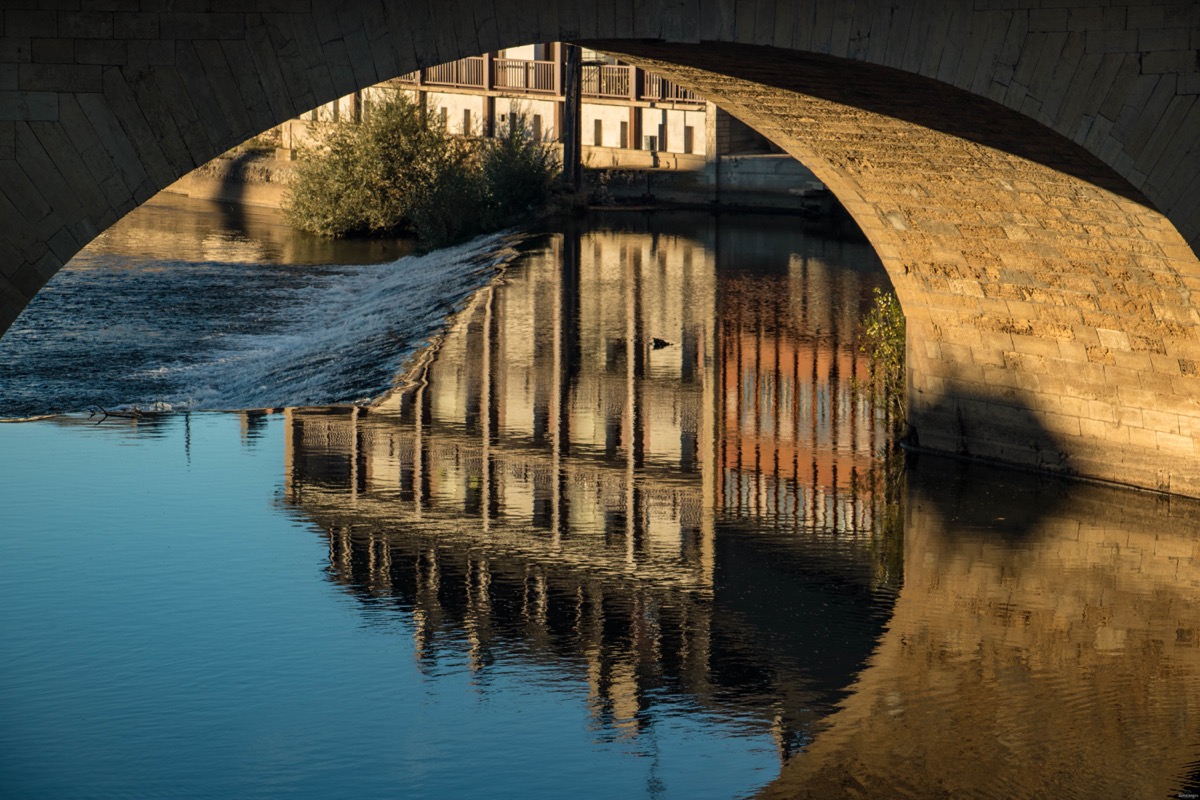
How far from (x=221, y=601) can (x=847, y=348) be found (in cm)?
1129

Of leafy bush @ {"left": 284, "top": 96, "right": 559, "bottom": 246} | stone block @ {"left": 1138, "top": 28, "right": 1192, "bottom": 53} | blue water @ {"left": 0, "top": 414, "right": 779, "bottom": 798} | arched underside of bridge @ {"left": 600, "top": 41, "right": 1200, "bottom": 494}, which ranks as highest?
leafy bush @ {"left": 284, "top": 96, "right": 559, "bottom": 246}

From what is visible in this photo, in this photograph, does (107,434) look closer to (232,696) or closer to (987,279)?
(232,696)

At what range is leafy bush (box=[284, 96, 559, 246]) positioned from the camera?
115 feet

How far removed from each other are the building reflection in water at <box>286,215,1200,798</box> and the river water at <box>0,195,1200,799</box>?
40 millimetres

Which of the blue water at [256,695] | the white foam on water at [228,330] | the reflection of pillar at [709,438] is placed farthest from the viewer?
the white foam on water at [228,330]

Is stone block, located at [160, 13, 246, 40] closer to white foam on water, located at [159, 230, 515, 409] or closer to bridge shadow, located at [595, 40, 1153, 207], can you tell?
bridge shadow, located at [595, 40, 1153, 207]

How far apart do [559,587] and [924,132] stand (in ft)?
14.3

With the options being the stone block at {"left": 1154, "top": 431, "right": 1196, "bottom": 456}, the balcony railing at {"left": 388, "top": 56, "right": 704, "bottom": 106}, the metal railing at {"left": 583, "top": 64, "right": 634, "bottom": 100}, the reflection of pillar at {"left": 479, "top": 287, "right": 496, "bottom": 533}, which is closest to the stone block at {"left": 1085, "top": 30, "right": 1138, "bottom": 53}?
the stone block at {"left": 1154, "top": 431, "right": 1196, "bottom": 456}

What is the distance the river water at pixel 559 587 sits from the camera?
9547 mm

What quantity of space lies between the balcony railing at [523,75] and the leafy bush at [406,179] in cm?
512

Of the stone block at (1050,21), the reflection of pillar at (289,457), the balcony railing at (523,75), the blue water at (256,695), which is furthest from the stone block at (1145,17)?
the balcony railing at (523,75)

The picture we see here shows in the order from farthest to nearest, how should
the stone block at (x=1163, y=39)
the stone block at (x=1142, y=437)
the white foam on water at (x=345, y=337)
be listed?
1. the white foam on water at (x=345, y=337)
2. the stone block at (x=1142, y=437)
3. the stone block at (x=1163, y=39)

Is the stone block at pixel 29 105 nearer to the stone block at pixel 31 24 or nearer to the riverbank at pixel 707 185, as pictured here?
the stone block at pixel 31 24

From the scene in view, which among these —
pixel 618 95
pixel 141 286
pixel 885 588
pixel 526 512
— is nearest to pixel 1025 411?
pixel 885 588
